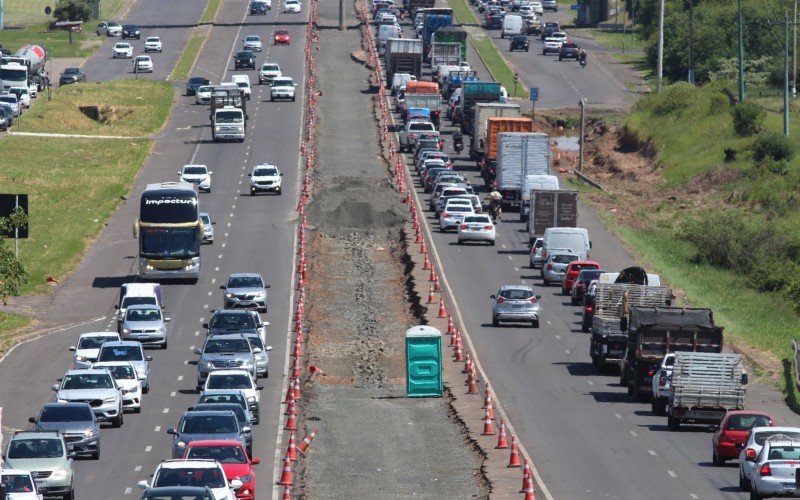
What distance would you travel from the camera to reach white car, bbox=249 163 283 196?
270 ft

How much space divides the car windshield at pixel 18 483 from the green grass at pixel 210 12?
422ft

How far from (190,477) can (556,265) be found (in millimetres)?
39184

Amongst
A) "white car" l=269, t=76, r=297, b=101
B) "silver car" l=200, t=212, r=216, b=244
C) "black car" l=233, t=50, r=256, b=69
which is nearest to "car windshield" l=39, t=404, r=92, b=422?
"silver car" l=200, t=212, r=216, b=244

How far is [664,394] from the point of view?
41.5m

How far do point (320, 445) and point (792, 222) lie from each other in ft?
173

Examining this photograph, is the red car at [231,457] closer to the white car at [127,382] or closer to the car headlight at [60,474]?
the car headlight at [60,474]

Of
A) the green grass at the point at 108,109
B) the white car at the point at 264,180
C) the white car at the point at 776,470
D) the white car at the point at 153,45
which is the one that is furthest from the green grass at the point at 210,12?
the white car at the point at 776,470

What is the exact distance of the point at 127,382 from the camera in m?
41.9

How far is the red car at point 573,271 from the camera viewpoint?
62656 mm

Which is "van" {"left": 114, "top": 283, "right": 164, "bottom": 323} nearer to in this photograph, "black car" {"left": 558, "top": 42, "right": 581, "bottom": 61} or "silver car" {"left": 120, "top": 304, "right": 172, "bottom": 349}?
"silver car" {"left": 120, "top": 304, "right": 172, "bottom": 349}

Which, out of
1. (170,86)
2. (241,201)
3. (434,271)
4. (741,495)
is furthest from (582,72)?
(741,495)

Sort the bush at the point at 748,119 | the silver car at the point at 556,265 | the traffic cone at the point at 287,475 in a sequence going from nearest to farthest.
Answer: the traffic cone at the point at 287,475
the silver car at the point at 556,265
the bush at the point at 748,119

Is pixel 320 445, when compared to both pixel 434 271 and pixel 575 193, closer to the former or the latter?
pixel 434 271

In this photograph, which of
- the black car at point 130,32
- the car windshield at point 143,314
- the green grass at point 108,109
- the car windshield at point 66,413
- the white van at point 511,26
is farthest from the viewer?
the white van at point 511,26
